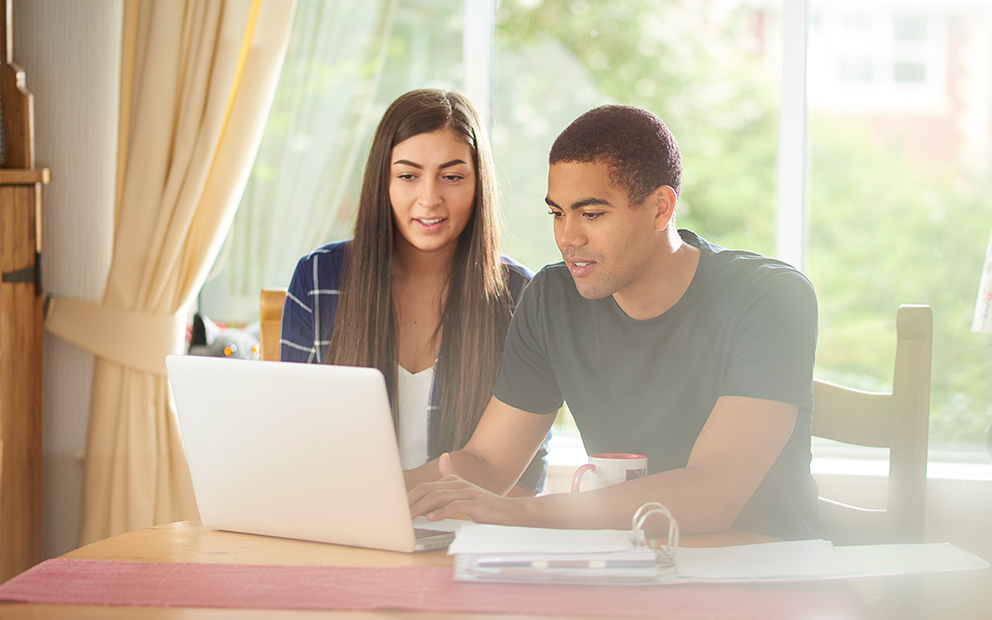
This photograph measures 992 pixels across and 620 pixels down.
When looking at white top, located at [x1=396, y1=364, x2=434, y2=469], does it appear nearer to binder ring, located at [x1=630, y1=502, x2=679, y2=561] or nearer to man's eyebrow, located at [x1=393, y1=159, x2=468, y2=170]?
man's eyebrow, located at [x1=393, y1=159, x2=468, y2=170]

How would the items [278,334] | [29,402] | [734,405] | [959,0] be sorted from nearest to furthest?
1. [734,405]
2. [278,334]
3. [29,402]
4. [959,0]

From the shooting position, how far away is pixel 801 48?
2.24 m

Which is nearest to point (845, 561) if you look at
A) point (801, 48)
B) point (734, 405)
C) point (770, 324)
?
point (734, 405)

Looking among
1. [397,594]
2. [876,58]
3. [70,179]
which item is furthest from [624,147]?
[70,179]

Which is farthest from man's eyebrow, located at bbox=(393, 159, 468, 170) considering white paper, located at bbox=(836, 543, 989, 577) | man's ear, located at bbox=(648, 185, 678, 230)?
white paper, located at bbox=(836, 543, 989, 577)

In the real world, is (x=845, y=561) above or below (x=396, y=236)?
below

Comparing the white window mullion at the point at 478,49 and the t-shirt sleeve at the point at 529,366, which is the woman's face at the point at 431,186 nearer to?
the t-shirt sleeve at the point at 529,366

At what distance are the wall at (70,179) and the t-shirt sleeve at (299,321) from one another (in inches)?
33.8

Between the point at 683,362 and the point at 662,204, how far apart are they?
0.89 ft

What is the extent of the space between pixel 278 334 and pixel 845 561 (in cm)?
124

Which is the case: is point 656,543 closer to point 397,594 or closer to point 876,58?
point 397,594

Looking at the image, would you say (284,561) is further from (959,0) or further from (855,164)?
(959,0)

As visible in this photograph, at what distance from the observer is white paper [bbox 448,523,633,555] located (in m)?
0.83

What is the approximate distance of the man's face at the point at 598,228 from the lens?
4.22 ft
